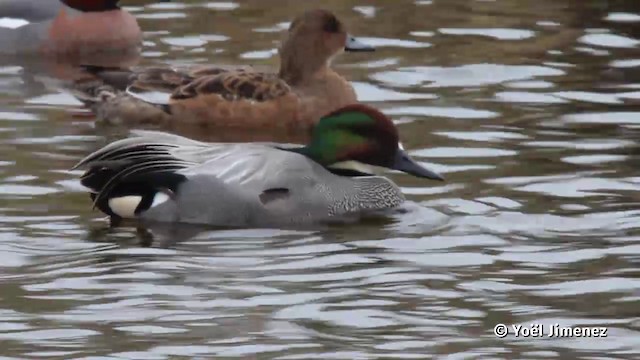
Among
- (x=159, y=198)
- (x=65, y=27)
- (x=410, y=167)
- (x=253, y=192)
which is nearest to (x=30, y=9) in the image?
(x=65, y=27)

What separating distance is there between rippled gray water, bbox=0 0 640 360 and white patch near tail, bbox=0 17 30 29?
2.75ft

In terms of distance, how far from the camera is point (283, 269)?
8.80 meters

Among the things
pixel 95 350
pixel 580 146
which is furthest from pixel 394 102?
pixel 95 350

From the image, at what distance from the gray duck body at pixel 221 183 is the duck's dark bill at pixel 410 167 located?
0.29 metres

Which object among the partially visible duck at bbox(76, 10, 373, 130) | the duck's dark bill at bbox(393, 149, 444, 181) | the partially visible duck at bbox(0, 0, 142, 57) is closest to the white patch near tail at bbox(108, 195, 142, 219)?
the duck's dark bill at bbox(393, 149, 444, 181)

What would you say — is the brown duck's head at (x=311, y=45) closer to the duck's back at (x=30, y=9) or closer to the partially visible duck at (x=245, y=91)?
the partially visible duck at (x=245, y=91)

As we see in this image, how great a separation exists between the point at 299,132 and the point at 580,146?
6.33ft

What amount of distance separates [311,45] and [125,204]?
11.0ft

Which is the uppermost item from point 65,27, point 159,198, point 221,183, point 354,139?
point 354,139

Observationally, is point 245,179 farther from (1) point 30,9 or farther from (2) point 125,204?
(1) point 30,9

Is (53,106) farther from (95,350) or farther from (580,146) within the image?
(95,350)

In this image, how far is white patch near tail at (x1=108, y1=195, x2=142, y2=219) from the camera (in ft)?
32.3

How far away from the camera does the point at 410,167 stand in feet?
33.4

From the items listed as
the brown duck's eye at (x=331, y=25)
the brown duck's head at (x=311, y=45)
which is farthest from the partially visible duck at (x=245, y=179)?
the brown duck's eye at (x=331, y=25)
